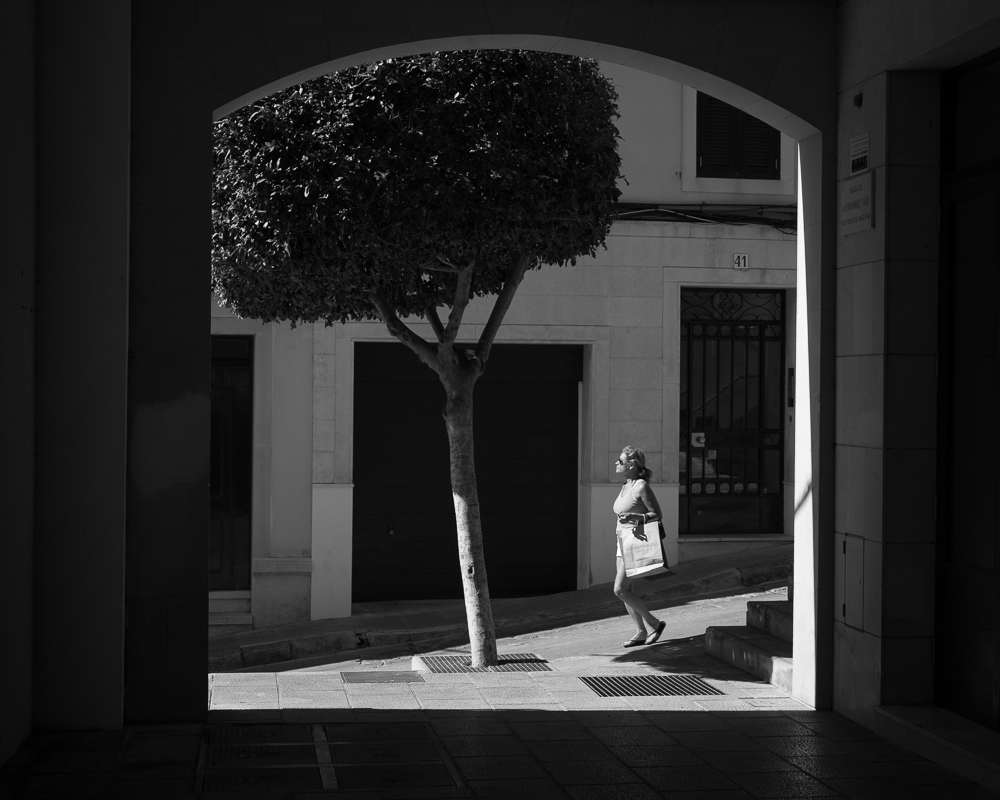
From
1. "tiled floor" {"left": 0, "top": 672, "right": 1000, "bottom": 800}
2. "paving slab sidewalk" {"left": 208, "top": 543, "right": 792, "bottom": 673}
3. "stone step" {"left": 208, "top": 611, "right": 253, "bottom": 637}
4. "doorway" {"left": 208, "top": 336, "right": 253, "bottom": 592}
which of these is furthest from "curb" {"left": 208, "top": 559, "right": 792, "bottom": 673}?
"tiled floor" {"left": 0, "top": 672, "right": 1000, "bottom": 800}

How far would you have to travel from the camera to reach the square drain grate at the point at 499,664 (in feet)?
29.0

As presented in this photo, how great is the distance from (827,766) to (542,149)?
461 cm

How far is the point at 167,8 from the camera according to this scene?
5711 millimetres

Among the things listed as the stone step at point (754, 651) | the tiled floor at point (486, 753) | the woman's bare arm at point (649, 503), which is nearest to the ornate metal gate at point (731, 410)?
the woman's bare arm at point (649, 503)

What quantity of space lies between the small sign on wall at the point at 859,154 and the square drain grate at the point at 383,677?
4243 mm

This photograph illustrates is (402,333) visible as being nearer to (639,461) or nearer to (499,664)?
(639,461)

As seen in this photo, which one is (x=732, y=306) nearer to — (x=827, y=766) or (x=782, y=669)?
(x=782, y=669)

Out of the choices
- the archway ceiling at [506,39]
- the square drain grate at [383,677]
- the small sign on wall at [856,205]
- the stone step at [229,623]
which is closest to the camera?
the archway ceiling at [506,39]

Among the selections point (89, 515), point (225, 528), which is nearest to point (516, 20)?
point (89, 515)

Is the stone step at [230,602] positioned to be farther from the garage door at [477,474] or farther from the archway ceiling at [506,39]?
the archway ceiling at [506,39]

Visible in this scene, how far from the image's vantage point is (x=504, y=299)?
30.3ft

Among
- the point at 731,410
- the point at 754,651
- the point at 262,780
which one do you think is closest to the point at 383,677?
the point at 754,651

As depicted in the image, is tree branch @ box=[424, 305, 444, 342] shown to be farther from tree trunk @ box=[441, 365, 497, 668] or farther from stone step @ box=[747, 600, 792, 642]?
stone step @ box=[747, 600, 792, 642]

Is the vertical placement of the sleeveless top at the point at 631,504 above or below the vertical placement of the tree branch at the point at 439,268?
below
